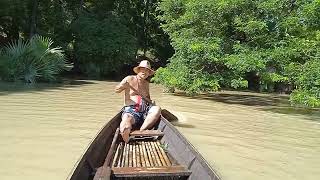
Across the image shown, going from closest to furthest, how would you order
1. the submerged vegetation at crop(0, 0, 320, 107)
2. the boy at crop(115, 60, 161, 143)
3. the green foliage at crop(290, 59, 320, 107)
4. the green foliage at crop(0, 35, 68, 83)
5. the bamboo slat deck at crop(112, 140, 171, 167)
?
the bamboo slat deck at crop(112, 140, 171, 167) < the boy at crop(115, 60, 161, 143) < the green foliage at crop(290, 59, 320, 107) < the submerged vegetation at crop(0, 0, 320, 107) < the green foliage at crop(0, 35, 68, 83)

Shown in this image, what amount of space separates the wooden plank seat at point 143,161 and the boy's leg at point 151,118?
0.60 meters

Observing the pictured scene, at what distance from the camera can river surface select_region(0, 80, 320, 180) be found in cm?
706

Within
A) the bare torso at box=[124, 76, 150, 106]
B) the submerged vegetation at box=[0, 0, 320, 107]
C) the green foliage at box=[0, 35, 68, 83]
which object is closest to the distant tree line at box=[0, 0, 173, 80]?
the submerged vegetation at box=[0, 0, 320, 107]

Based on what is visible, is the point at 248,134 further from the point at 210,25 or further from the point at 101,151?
the point at 210,25

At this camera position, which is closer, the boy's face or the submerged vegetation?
the boy's face

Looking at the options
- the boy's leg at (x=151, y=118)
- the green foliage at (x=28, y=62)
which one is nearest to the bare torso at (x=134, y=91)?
the boy's leg at (x=151, y=118)

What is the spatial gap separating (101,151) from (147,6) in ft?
105

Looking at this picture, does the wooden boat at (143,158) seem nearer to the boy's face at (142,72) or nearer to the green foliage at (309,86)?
the boy's face at (142,72)

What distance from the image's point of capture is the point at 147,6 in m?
37.7

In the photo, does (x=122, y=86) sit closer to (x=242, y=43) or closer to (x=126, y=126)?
(x=126, y=126)

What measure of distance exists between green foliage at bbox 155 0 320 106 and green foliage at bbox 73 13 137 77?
12.1 metres

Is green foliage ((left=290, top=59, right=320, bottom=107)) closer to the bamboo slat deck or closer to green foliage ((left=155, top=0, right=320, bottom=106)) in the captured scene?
green foliage ((left=155, top=0, right=320, bottom=106))

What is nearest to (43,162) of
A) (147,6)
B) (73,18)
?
(73,18)

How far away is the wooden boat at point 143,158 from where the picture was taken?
526 cm
